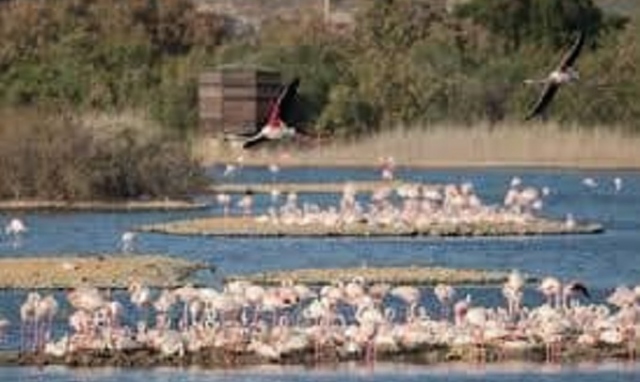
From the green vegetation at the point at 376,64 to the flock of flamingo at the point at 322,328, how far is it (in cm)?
4229

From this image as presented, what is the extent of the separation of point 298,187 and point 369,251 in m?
23.3

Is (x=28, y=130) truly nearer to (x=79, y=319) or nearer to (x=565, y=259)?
(x=565, y=259)

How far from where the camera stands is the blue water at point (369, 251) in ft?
92.4

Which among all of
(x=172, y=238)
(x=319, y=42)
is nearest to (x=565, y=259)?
(x=172, y=238)

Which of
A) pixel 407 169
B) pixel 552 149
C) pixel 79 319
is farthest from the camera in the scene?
pixel 407 169

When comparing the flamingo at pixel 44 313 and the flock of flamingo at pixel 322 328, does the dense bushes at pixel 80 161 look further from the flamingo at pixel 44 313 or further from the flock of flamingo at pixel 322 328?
the flamingo at pixel 44 313

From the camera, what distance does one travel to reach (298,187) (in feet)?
228

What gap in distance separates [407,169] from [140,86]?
19.6 meters

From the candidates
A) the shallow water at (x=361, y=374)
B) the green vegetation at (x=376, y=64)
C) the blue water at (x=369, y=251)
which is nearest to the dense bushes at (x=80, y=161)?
the blue water at (x=369, y=251)

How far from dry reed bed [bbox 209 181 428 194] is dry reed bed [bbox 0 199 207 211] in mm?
5026

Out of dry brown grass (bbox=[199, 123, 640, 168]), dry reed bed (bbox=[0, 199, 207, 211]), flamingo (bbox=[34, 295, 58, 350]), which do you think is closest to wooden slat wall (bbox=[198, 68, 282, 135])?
dry brown grass (bbox=[199, 123, 640, 168])

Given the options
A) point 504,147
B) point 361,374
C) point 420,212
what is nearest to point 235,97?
point 504,147

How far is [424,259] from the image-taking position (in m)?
44.1

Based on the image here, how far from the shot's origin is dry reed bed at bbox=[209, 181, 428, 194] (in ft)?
221
